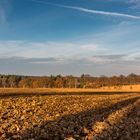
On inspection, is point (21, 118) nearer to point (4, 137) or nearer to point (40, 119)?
point (40, 119)

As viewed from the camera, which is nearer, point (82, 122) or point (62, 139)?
point (62, 139)

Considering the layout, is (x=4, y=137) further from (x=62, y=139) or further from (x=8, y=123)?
(x=8, y=123)

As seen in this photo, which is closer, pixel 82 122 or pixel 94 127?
pixel 94 127

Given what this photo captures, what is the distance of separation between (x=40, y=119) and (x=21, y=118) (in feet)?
3.93

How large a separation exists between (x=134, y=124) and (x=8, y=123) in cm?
895

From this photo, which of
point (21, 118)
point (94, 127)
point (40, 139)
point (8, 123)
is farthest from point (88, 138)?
point (21, 118)

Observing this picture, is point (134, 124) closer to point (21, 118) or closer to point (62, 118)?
point (62, 118)

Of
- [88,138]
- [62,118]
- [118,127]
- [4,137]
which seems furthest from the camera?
[62,118]

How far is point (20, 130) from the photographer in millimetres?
18125

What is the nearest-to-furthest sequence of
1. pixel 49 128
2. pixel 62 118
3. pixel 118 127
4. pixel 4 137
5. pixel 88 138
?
pixel 4 137 → pixel 88 138 → pixel 49 128 → pixel 118 127 → pixel 62 118

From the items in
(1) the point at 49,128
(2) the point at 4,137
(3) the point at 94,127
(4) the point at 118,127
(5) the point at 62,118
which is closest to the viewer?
(2) the point at 4,137

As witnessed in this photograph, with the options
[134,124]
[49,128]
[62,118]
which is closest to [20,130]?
[49,128]

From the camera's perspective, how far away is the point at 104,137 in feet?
59.6

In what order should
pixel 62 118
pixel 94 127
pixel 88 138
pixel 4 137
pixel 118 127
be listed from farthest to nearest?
pixel 62 118 < pixel 118 127 < pixel 94 127 < pixel 88 138 < pixel 4 137
